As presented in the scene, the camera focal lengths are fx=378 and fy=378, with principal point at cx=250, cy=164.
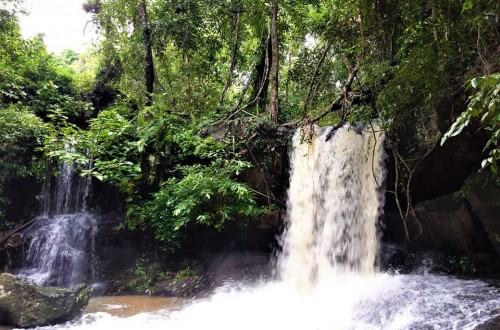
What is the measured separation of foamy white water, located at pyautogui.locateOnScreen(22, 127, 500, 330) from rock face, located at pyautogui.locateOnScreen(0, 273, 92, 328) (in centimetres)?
32

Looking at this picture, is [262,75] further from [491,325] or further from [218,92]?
[491,325]

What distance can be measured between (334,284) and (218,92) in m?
6.73

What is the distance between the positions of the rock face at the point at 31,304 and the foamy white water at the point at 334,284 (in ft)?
1.04

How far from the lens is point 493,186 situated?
5.64m

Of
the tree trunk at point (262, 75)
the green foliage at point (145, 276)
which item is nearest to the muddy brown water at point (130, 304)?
the green foliage at point (145, 276)

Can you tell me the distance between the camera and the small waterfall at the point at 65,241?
8.05 m

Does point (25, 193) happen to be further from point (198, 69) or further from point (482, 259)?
point (482, 259)

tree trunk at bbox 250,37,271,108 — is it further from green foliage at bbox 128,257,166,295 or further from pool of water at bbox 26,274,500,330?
pool of water at bbox 26,274,500,330

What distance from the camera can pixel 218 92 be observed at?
11.2 metres

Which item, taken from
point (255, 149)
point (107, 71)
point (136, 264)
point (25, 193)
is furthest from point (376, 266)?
point (107, 71)

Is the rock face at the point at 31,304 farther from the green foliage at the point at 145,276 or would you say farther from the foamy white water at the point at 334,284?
the green foliage at the point at 145,276

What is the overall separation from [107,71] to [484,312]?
38.7ft

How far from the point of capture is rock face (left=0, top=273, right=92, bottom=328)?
5441 millimetres

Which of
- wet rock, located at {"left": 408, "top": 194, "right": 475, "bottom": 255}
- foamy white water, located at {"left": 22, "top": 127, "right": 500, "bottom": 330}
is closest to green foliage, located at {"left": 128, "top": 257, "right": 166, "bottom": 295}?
foamy white water, located at {"left": 22, "top": 127, "right": 500, "bottom": 330}
